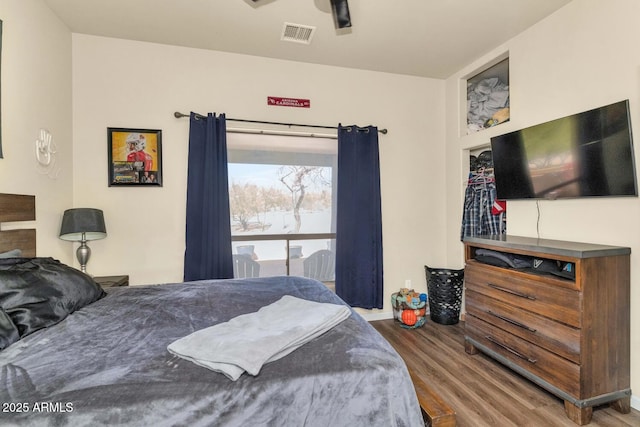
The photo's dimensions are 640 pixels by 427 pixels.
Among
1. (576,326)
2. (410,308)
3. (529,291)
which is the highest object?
(529,291)

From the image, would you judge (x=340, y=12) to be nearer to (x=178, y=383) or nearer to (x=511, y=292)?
(x=178, y=383)

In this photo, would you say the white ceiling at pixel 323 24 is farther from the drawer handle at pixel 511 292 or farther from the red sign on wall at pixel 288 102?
the drawer handle at pixel 511 292

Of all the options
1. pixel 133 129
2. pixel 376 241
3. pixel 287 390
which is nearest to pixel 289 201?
pixel 376 241

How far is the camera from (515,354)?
2.29 m

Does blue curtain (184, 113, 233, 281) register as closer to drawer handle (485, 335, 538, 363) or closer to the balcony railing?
the balcony railing

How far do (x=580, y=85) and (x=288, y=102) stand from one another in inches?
95.0

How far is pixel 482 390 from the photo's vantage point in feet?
7.23

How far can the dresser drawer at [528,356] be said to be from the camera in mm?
1918

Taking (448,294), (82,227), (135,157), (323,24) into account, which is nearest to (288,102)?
(323,24)

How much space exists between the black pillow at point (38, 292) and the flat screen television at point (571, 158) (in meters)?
3.12

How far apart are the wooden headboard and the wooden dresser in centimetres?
319

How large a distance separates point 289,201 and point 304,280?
1326 mm

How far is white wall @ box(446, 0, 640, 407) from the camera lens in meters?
2.03

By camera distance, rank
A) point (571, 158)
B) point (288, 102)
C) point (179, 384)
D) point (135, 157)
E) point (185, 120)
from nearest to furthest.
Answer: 1. point (179, 384)
2. point (571, 158)
3. point (135, 157)
4. point (185, 120)
5. point (288, 102)
